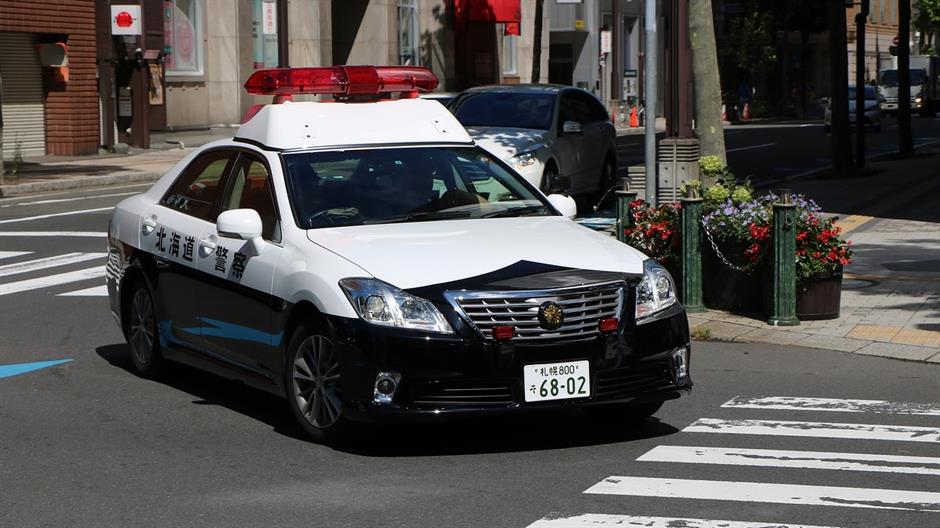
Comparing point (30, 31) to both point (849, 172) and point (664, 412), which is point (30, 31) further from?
point (664, 412)

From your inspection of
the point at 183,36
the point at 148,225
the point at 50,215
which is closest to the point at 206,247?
the point at 148,225

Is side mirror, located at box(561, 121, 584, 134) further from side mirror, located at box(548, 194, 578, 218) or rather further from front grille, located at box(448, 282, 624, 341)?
front grille, located at box(448, 282, 624, 341)

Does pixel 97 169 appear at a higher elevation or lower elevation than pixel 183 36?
lower

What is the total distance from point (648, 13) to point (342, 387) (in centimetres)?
713

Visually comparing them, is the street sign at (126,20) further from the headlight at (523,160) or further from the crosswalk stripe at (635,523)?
the crosswalk stripe at (635,523)

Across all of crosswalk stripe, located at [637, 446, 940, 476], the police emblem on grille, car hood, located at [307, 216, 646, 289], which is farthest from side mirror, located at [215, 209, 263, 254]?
crosswalk stripe, located at [637, 446, 940, 476]

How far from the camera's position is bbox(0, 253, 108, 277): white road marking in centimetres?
1534

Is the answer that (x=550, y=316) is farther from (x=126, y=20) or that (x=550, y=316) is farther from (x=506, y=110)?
(x=126, y=20)

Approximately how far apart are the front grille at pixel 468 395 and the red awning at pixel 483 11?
53.3 metres

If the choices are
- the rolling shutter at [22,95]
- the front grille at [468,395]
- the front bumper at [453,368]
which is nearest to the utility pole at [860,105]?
the rolling shutter at [22,95]

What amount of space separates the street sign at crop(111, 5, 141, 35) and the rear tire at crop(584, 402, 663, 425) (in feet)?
101

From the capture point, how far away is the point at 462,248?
778 cm

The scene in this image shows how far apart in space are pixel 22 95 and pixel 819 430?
3029 cm

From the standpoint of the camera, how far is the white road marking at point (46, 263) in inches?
604
